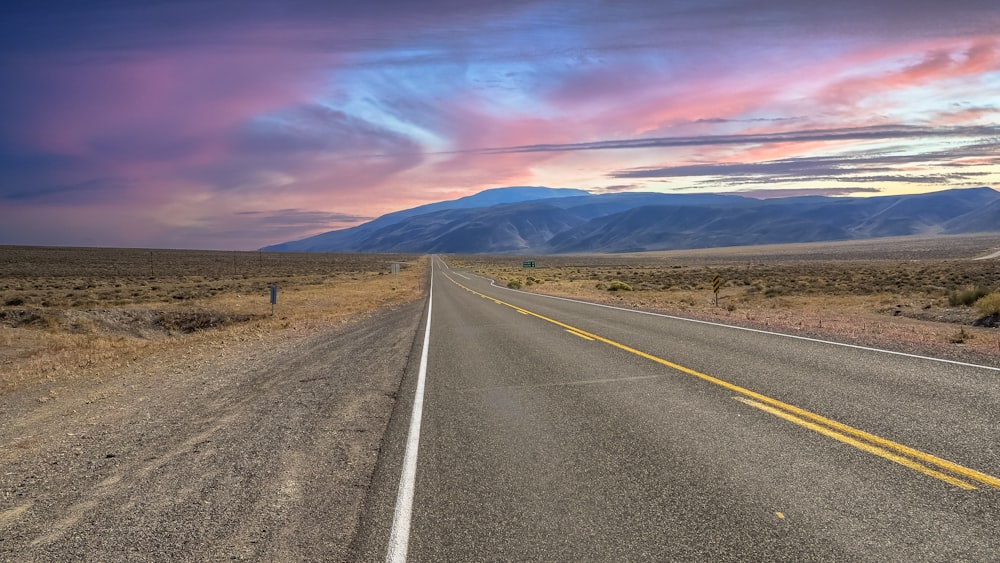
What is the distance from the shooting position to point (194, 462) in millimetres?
5785

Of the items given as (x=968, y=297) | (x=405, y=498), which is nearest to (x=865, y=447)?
(x=405, y=498)

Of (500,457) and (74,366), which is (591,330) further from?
(74,366)

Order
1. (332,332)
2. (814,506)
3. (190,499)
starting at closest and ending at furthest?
(814,506) → (190,499) → (332,332)

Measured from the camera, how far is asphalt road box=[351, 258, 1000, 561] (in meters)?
3.72

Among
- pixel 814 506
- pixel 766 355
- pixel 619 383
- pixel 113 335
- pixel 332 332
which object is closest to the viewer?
pixel 814 506

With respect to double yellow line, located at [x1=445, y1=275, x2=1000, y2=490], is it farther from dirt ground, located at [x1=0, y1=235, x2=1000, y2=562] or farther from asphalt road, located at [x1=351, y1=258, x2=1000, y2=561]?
dirt ground, located at [x1=0, y1=235, x2=1000, y2=562]

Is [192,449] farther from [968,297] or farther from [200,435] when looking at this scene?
[968,297]

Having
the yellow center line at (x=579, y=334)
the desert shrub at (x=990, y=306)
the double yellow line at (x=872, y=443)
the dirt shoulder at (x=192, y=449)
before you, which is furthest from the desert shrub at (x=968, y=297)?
the dirt shoulder at (x=192, y=449)

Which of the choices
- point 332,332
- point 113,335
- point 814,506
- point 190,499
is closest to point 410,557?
point 190,499

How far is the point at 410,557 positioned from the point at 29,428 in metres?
7.43

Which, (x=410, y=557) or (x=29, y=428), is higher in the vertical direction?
(x=410, y=557)

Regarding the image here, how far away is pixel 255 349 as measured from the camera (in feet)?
48.4

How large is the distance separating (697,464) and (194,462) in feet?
16.5

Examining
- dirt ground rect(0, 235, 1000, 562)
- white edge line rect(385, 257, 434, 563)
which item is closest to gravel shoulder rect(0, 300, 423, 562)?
dirt ground rect(0, 235, 1000, 562)
